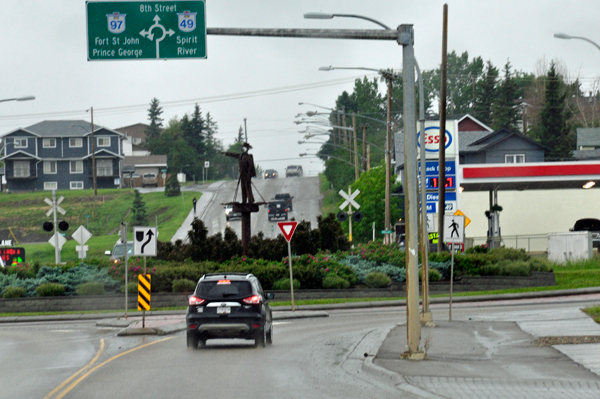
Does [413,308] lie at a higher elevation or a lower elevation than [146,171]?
lower

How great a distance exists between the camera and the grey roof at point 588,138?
95.2 metres

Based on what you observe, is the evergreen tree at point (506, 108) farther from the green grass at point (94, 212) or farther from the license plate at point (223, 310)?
the license plate at point (223, 310)

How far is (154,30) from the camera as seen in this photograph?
15750mm

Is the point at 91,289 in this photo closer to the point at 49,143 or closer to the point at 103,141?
the point at 103,141

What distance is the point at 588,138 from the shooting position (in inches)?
3765

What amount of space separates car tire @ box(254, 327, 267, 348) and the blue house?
314 feet

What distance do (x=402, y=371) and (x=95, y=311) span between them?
23.2 meters

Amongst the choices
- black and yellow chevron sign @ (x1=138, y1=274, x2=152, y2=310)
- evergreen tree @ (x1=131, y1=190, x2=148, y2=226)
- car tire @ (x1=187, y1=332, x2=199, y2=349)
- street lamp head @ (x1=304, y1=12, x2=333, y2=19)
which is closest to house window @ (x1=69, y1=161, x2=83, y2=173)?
evergreen tree @ (x1=131, y1=190, x2=148, y2=226)

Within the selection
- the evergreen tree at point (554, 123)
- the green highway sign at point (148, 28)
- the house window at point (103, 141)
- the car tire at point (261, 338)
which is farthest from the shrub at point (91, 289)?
the house window at point (103, 141)

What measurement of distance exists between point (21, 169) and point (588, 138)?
69111mm

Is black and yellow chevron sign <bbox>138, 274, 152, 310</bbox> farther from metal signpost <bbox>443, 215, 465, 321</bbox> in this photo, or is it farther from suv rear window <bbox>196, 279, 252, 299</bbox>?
metal signpost <bbox>443, 215, 465, 321</bbox>

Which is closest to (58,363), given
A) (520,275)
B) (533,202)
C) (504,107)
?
(520,275)

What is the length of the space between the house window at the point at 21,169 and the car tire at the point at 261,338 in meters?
99.2

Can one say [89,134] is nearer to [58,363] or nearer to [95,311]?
[95,311]
